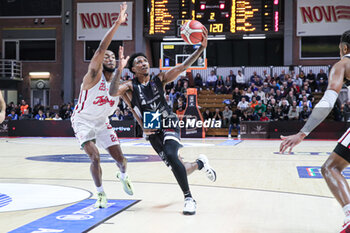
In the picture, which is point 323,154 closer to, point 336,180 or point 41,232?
point 336,180

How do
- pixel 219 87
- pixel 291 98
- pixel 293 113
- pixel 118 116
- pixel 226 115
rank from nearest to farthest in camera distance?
pixel 293 113
pixel 291 98
pixel 226 115
pixel 118 116
pixel 219 87

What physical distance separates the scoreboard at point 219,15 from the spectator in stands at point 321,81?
3.75 metres

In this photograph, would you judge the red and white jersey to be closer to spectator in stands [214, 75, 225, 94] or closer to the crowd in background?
the crowd in background

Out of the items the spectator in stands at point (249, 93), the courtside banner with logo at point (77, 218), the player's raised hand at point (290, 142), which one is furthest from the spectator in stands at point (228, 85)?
the player's raised hand at point (290, 142)

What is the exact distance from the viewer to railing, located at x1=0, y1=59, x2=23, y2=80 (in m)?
27.6

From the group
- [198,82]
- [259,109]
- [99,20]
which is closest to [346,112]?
[259,109]

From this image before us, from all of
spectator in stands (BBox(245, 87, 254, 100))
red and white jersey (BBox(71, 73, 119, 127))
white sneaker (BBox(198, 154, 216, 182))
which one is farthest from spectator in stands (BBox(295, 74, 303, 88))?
red and white jersey (BBox(71, 73, 119, 127))

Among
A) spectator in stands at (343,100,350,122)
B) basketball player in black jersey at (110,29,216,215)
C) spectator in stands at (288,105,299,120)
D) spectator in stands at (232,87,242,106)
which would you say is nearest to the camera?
basketball player in black jersey at (110,29,216,215)

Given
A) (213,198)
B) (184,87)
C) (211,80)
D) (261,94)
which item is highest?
(211,80)

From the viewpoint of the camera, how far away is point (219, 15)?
20766mm

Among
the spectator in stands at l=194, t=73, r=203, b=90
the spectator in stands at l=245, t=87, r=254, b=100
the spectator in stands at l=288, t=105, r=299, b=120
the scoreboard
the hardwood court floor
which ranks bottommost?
the hardwood court floor

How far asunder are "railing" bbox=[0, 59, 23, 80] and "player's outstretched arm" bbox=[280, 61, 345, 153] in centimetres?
2663

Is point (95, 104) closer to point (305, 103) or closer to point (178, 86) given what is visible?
point (305, 103)

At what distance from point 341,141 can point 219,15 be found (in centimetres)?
1772
